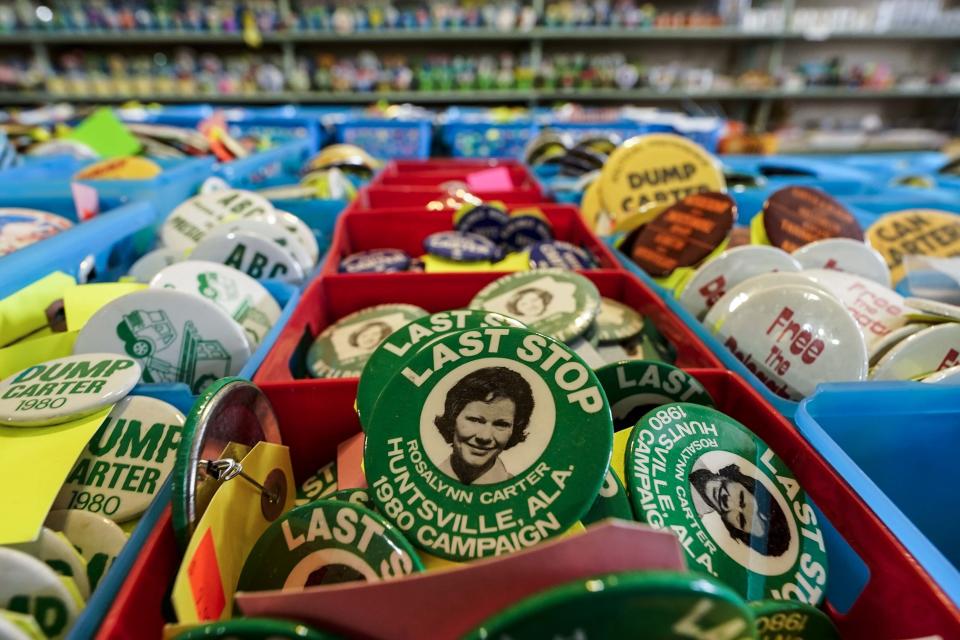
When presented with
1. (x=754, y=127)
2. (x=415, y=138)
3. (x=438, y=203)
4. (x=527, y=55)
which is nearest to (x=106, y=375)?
(x=438, y=203)

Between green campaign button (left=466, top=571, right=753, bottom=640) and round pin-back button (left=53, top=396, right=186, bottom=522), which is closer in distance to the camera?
green campaign button (left=466, top=571, right=753, bottom=640)

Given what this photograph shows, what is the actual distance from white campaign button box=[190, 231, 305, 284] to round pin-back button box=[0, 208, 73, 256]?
0.40 m

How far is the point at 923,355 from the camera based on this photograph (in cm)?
96

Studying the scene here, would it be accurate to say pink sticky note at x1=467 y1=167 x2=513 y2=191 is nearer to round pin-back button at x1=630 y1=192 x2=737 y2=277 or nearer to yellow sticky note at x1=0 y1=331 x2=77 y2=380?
round pin-back button at x1=630 y1=192 x2=737 y2=277

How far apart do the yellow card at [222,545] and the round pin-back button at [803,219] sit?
4.59 ft

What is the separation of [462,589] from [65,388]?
685 mm

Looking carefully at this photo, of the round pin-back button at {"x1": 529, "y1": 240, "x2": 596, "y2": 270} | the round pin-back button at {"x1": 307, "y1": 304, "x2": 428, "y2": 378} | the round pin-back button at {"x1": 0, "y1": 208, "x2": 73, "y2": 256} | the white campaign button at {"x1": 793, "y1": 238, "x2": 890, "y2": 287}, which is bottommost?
the round pin-back button at {"x1": 307, "y1": 304, "x2": 428, "y2": 378}

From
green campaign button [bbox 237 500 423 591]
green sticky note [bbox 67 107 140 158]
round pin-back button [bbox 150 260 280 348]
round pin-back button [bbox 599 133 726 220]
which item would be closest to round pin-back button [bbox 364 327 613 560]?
green campaign button [bbox 237 500 423 591]

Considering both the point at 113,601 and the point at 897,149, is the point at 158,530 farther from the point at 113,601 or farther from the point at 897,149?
the point at 897,149

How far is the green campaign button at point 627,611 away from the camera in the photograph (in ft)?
1.23

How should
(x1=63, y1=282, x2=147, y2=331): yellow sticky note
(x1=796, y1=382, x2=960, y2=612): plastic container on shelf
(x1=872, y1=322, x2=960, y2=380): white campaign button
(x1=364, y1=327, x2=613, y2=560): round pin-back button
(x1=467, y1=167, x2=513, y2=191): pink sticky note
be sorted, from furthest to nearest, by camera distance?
1. (x1=467, y1=167, x2=513, y2=191): pink sticky note
2. (x1=63, y1=282, x2=147, y2=331): yellow sticky note
3. (x1=872, y1=322, x2=960, y2=380): white campaign button
4. (x1=796, y1=382, x2=960, y2=612): plastic container on shelf
5. (x1=364, y1=327, x2=613, y2=560): round pin-back button

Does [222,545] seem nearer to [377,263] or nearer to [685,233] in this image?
[377,263]

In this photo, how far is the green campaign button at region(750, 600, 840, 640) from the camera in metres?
0.57

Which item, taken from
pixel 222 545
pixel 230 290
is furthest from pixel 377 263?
pixel 222 545
